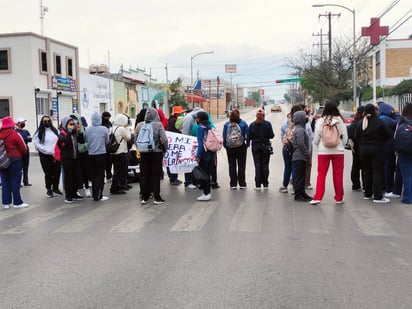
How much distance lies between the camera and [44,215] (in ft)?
29.7

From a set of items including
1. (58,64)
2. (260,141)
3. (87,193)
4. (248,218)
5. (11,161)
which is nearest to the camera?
(248,218)

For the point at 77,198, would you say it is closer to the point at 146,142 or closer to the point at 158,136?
the point at 146,142

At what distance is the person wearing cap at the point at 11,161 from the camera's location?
383 inches

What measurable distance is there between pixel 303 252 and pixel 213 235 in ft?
4.87

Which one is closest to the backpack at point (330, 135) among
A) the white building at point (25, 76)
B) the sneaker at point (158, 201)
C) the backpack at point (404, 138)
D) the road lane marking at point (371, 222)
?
the backpack at point (404, 138)

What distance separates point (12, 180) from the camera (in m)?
9.81

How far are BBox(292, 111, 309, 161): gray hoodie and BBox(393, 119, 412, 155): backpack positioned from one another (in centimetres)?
167

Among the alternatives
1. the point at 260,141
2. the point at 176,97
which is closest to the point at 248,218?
the point at 260,141

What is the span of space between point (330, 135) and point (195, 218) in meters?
2.97

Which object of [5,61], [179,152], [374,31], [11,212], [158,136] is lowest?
[11,212]

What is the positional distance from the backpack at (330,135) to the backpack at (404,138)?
1.16m

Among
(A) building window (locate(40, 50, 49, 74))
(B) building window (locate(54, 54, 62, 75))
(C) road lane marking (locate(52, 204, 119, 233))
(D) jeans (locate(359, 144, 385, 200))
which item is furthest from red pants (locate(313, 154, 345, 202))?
(B) building window (locate(54, 54, 62, 75))

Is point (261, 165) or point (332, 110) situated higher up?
point (332, 110)

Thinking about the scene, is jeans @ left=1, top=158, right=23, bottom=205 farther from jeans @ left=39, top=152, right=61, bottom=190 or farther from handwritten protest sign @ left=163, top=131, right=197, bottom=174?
handwritten protest sign @ left=163, top=131, right=197, bottom=174
